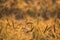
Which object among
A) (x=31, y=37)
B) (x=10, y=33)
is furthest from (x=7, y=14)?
(x=31, y=37)

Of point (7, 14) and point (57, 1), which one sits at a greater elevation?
point (57, 1)

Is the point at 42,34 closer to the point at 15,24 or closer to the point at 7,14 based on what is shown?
the point at 15,24

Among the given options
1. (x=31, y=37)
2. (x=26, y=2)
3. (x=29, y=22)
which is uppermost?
(x=26, y=2)

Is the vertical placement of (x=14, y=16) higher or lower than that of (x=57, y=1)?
lower

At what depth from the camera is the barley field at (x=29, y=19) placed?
1.32m

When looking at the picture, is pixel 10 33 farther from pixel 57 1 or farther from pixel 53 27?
pixel 57 1

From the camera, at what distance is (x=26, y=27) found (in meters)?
1.34

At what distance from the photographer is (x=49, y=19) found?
4.40ft

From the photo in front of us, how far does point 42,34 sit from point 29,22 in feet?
0.49

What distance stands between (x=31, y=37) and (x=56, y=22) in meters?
0.24

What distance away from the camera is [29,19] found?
53.5 inches

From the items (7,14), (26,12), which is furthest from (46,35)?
(7,14)

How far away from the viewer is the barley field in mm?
1320

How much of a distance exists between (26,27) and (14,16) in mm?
140
